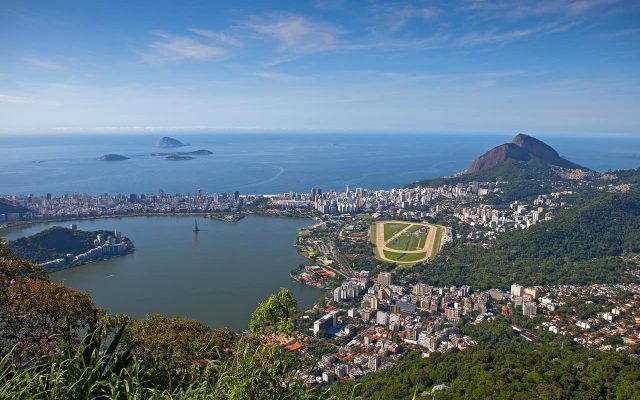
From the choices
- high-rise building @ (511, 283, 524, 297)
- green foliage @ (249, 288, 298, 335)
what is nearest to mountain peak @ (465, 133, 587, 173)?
high-rise building @ (511, 283, 524, 297)

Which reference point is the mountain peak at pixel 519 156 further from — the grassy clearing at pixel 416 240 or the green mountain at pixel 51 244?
the green mountain at pixel 51 244

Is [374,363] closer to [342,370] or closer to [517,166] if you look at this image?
[342,370]

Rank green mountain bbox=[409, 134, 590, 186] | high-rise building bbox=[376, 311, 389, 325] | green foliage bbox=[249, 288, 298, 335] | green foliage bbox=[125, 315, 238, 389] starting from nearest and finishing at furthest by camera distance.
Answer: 1. green foliage bbox=[125, 315, 238, 389]
2. green foliage bbox=[249, 288, 298, 335]
3. high-rise building bbox=[376, 311, 389, 325]
4. green mountain bbox=[409, 134, 590, 186]

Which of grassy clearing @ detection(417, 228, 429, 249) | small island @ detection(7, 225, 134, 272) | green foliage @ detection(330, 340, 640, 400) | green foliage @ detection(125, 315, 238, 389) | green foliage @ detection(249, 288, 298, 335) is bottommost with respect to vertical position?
grassy clearing @ detection(417, 228, 429, 249)

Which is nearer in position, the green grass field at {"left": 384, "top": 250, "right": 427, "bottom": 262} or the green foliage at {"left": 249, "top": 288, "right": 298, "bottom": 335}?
the green foliage at {"left": 249, "top": 288, "right": 298, "bottom": 335}

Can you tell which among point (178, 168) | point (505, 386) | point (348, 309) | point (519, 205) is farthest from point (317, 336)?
point (178, 168)

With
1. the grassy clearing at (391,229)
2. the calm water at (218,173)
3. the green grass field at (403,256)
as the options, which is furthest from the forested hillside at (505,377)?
the calm water at (218,173)

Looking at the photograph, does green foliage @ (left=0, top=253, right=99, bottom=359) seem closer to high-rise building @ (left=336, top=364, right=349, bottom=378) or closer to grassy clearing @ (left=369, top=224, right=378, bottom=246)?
high-rise building @ (left=336, top=364, right=349, bottom=378)
